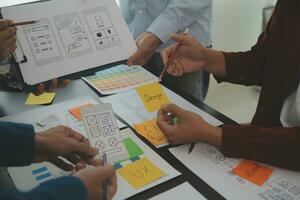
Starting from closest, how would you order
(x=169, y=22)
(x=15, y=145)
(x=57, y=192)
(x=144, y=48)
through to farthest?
1. (x=57, y=192)
2. (x=15, y=145)
3. (x=144, y=48)
4. (x=169, y=22)

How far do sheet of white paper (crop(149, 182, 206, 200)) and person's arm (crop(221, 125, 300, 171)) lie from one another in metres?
0.15

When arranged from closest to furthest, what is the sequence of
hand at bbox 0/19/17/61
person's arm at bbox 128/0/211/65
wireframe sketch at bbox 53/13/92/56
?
hand at bbox 0/19/17/61 < wireframe sketch at bbox 53/13/92/56 < person's arm at bbox 128/0/211/65

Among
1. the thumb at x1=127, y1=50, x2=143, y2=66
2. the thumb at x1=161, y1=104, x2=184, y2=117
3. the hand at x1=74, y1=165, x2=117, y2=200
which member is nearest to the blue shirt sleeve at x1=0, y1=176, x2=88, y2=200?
the hand at x1=74, y1=165, x2=117, y2=200

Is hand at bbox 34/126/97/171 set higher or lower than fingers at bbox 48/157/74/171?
higher

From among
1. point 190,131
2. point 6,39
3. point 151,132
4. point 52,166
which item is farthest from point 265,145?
point 6,39

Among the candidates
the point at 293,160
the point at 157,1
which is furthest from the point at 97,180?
the point at 157,1

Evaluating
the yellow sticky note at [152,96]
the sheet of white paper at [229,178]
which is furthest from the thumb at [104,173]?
the yellow sticky note at [152,96]

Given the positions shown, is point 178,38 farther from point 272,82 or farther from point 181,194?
point 181,194

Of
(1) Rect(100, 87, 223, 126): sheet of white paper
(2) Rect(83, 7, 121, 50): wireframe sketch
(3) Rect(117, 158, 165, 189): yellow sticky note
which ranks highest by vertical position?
(2) Rect(83, 7, 121, 50): wireframe sketch

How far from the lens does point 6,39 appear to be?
39.0 inches

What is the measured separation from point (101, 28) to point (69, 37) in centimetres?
11

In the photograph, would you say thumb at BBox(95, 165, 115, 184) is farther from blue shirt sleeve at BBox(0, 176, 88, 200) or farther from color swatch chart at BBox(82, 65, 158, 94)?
color swatch chart at BBox(82, 65, 158, 94)

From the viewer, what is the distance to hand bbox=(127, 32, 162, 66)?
46.3 inches

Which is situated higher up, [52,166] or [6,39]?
[6,39]
